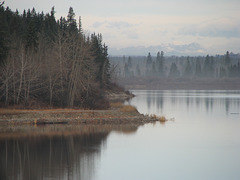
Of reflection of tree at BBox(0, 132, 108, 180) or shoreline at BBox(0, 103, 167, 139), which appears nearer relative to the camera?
reflection of tree at BBox(0, 132, 108, 180)

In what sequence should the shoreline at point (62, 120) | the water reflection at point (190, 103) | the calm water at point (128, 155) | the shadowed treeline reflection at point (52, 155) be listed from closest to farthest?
the shadowed treeline reflection at point (52, 155) → the calm water at point (128, 155) → the shoreline at point (62, 120) → the water reflection at point (190, 103)

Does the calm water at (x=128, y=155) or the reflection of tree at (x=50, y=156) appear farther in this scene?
the calm water at (x=128, y=155)

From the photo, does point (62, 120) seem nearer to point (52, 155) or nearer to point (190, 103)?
point (52, 155)

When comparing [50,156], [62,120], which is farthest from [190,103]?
[50,156]

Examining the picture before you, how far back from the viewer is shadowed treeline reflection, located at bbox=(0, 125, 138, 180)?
2042cm

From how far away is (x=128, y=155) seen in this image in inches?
1025

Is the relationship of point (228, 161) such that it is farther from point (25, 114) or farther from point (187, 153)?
point (25, 114)

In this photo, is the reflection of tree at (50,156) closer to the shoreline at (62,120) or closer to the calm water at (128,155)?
the calm water at (128,155)

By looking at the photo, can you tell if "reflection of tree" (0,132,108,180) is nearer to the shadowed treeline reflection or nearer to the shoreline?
the shadowed treeline reflection

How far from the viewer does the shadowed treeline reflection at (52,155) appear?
67.0 feet

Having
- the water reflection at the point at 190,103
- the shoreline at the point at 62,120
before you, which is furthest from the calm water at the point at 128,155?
the water reflection at the point at 190,103

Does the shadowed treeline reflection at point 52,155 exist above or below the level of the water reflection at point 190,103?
below

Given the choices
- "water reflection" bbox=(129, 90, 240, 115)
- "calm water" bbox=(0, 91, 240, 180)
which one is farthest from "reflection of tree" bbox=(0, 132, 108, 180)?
"water reflection" bbox=(129, 90, 240, 115)

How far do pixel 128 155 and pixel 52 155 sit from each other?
5.11m
